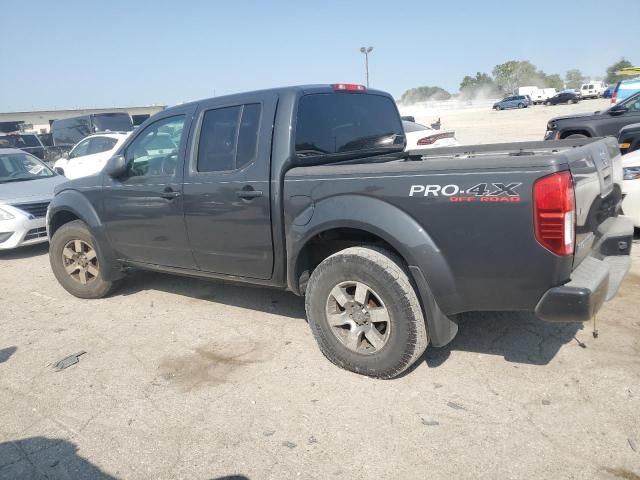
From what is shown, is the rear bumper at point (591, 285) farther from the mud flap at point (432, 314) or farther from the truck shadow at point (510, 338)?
the truck shadow at point (510, 338)

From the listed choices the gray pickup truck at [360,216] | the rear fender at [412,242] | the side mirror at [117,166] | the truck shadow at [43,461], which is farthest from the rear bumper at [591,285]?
the side mirror at [117,166]

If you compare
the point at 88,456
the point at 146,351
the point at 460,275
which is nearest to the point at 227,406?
the point at 88,456

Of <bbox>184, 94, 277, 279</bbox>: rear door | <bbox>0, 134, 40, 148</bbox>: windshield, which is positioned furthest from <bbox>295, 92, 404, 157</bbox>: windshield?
<bbox>0, 134, 40, 148</bbox>: windshield

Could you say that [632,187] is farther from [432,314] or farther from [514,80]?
[514,80]

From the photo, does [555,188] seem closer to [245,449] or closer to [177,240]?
[245,449]

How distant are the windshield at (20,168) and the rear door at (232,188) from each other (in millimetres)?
5670

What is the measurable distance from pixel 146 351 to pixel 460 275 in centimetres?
255

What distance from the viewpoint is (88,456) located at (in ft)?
9.04

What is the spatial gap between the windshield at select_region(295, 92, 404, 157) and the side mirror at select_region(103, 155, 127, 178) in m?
1.82

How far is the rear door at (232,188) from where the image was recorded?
12.1 ft

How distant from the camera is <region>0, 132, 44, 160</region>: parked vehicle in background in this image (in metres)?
16.4

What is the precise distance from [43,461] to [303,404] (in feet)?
4.79

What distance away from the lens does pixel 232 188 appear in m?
3.78

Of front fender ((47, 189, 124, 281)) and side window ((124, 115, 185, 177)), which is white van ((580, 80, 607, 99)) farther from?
front fender ((47, 189, 124, 281))
